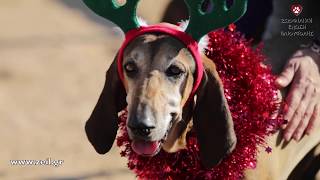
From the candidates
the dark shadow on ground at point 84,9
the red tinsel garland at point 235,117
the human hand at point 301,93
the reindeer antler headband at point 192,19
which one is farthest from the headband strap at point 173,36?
the dark shadow on ground at point 84,9

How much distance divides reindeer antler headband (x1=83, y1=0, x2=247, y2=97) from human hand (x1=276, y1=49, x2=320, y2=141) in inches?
14.0

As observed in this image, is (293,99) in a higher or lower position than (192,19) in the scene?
lower

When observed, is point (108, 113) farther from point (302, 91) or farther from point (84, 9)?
point (84, 9)

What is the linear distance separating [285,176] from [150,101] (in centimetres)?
58

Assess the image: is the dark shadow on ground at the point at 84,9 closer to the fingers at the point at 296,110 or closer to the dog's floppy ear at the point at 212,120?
the fingers at the point at 296,110

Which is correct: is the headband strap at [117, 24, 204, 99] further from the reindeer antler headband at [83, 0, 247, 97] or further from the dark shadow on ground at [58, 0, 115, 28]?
the dark shadow on ground at [58, 0, 115, 28]

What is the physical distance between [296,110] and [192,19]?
Result: 45 centimetres

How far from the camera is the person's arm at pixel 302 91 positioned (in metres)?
1.67

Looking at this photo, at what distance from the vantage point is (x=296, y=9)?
166 centimetres

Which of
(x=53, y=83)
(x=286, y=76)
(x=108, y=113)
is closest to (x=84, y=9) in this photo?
(x=53, y=83)

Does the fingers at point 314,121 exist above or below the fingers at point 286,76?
below

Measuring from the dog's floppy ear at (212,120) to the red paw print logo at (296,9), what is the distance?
1.09 ft

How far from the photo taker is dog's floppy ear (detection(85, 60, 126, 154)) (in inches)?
55.6

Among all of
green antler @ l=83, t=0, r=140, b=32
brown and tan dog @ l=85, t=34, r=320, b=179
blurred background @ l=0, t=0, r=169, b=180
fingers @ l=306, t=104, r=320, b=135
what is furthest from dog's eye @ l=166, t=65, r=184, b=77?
fingers @ l=306, t=104, r=320, b=135
